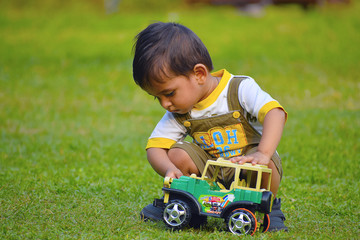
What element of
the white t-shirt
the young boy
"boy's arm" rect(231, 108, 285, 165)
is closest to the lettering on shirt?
the young boy

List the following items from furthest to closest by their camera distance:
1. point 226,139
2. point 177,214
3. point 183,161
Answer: point 226,139 < point 183,161 < point 177,214

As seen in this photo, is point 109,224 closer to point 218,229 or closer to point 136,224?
point 136,224

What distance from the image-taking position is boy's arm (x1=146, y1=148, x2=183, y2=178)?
3.71 metres

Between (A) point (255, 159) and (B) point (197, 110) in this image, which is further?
(B) point (197, 110)

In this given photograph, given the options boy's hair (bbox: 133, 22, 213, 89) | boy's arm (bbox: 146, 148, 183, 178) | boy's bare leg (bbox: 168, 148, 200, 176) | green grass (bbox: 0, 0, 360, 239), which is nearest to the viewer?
boy's hair (bbox: 133, 22, 213, 89)

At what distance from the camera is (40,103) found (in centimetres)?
1060

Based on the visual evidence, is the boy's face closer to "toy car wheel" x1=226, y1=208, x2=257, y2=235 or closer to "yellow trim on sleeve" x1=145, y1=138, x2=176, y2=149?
"yellow trim on sleeve" x1=145, y1=138, x2=176, y2=149

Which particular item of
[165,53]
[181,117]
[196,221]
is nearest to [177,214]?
[196,221]

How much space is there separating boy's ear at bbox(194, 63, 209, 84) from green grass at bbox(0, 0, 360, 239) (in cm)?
106

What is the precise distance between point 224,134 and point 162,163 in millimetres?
519

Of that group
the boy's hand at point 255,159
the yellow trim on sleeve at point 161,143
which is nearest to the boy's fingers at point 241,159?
the boy's hand at point 255,159

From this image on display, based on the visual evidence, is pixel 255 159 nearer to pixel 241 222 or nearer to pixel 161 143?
pixel 241 222

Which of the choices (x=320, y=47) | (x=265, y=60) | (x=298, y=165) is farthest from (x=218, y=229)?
(x=320, y=47)

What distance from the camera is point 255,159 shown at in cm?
349
